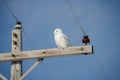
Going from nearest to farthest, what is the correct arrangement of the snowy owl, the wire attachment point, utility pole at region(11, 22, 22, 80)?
the wire attachment point < utility pole at region(11, 22, 22, 80) < the snowy owl

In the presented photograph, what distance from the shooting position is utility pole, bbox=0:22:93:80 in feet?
38.6

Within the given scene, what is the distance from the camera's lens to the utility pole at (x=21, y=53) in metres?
11.8

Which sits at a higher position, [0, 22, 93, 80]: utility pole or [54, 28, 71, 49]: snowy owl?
[54, 28, 71, 49]: snowy owl

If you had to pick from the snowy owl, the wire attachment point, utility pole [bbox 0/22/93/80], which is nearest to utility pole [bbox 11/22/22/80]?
utility pole [bbox 0/22/93/80]

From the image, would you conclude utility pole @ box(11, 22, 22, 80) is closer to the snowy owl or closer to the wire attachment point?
the snowy owl

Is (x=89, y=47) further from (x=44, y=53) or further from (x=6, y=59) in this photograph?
(x=6, y=59)

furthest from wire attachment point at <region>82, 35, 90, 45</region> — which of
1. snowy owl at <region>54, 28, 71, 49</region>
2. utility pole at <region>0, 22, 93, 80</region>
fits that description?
snowy owl at <region>54, 28, 71, 49</region>

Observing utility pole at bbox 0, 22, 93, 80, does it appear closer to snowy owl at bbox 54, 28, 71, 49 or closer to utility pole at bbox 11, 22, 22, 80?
utility pole at bbox 11, 22, 22, 80

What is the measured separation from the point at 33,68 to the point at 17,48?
2.00 ft

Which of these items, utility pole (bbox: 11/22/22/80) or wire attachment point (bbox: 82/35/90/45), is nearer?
wire attachment point (bbox: 82/35/90/45)

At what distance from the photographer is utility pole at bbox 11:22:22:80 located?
12.2 m

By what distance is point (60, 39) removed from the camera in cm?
1317

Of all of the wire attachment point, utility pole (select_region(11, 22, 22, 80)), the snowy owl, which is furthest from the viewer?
the snowy owl

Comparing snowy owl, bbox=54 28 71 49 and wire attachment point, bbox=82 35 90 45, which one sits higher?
snowy owl, bbox=54 28 71 49
